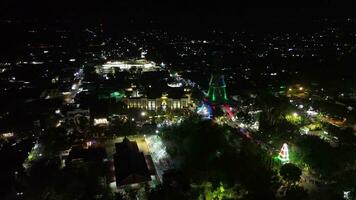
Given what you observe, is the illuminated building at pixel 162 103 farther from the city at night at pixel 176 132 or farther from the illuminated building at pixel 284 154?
the illuminated building at pixel 284 154

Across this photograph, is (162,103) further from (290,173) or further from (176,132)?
(290,173)

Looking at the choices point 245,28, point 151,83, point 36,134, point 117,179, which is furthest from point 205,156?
point 245,28

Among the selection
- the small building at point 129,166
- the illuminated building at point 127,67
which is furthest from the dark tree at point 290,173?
the illuminated building at point 127,67

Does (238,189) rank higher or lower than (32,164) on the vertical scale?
higher

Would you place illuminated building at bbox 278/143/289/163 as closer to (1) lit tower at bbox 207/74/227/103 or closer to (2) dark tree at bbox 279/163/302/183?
(2) dark tree at bbox 279/163/302/183

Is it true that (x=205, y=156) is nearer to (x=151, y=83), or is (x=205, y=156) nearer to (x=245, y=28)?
(x=151, y=83)

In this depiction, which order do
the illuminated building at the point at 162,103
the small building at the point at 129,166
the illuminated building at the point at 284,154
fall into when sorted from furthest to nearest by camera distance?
the illuminated building at the point at 162,103
the illuminated building at the point at 284,154
the small building at the point at 129,166

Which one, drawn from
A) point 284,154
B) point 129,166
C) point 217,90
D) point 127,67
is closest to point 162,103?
point 217,90

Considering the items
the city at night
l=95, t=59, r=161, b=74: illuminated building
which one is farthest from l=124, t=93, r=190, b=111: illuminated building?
l=95, t=59, r=161, b=74: illuminated building

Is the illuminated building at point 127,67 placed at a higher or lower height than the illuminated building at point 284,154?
lower
